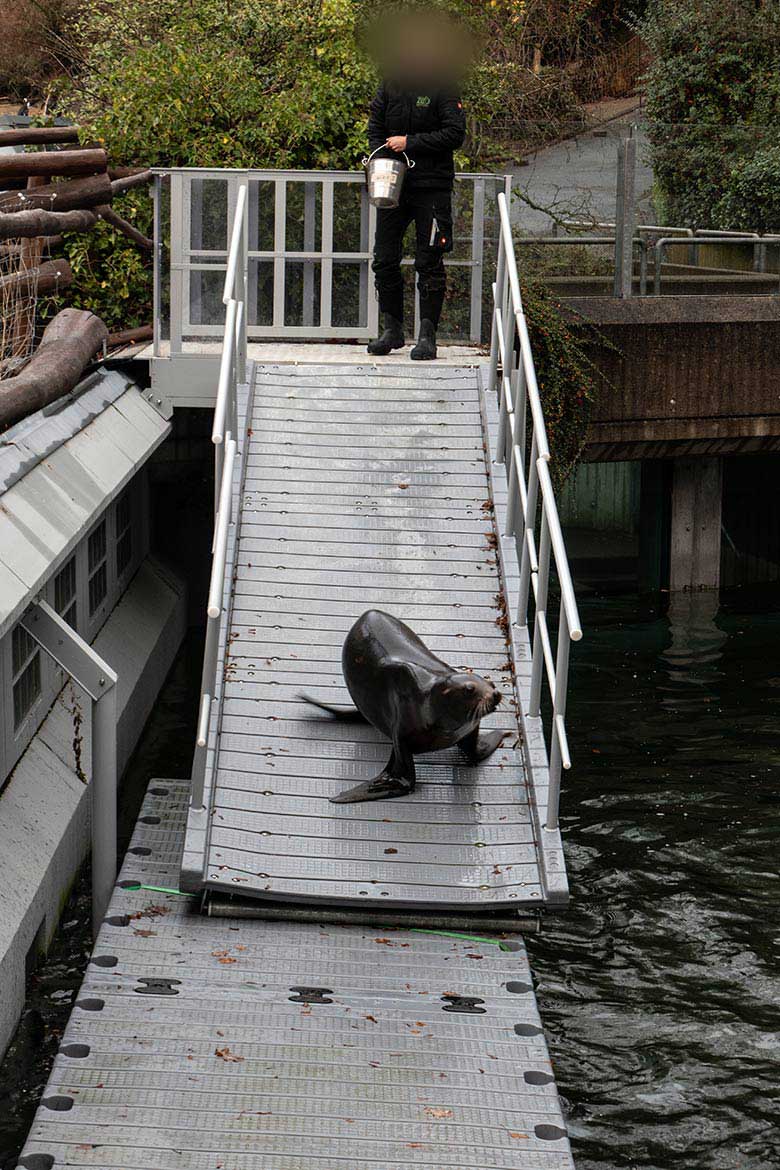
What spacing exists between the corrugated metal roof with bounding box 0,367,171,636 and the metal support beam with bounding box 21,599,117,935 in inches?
15.2

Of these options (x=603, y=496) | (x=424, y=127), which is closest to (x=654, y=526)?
(x=603, y=496)

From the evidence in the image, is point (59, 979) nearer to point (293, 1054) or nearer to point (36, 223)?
point (293, 1054)

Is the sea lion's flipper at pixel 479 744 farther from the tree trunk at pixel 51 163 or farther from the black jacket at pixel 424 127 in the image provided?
the tree trunk at pixel 51 163

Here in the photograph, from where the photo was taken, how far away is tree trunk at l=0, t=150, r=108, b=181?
32.6ft

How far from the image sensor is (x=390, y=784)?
6852 mm

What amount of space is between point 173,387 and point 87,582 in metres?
1.56

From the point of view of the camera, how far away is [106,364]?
1007 centimetres

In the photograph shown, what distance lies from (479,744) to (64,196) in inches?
227

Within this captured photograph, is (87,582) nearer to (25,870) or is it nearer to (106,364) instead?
(106,364)

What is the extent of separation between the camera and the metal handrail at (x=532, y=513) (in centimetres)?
627

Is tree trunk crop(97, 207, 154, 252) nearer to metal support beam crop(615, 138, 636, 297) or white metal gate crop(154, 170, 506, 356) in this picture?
white metal gate crop(154, 170, 506, 356)

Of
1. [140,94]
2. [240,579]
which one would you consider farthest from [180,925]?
[140,94]

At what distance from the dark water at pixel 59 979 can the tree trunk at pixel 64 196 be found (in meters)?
3.86

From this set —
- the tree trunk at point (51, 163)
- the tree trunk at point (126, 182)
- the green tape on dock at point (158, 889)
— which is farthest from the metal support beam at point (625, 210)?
the green tape on dock at point (158, 889)
